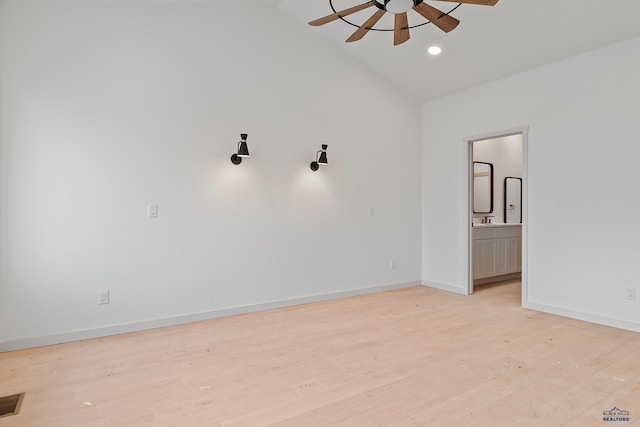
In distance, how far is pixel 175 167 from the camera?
370cm

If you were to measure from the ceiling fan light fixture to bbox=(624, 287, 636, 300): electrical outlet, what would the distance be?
3212mm

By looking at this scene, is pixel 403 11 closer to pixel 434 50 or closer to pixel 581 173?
pixel 434 50

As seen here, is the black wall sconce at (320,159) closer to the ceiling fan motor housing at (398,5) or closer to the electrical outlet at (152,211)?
the electrical outlet at (152,211)

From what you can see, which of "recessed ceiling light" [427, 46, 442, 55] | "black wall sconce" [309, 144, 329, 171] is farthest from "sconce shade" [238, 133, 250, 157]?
"recessed ceiling light" [427, 46, 442, 55]

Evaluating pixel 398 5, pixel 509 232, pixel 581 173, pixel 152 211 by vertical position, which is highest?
pixel 398 5

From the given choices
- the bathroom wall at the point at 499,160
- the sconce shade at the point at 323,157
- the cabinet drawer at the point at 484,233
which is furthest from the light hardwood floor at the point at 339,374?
the bathroom wall at the point at 499,160

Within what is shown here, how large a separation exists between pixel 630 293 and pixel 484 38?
2.81 m

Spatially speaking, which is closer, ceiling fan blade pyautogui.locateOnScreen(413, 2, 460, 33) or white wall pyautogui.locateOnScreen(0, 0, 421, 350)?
ceiling fan blade pyautogui.locateOnScreen(413, 2, 460, 33)

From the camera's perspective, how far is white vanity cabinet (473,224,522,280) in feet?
17.1

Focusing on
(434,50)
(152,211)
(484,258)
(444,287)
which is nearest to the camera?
(152,211)

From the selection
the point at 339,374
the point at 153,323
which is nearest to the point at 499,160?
the point at 339,374

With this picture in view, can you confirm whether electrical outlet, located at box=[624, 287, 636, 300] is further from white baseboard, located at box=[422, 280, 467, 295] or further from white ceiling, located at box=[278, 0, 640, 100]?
white ceiling, located at box=[278, 0, 640, 100]

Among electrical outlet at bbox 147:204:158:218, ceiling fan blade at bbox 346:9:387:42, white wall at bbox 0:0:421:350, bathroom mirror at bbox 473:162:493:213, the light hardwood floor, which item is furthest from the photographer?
bathroom mirror at bbox 473:162:493:213

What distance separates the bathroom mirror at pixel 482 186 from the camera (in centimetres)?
595
